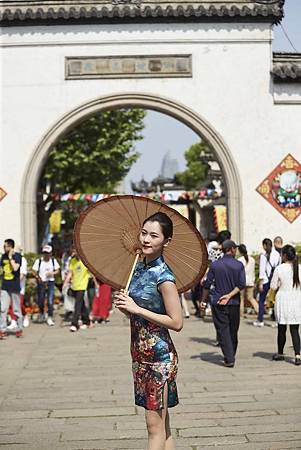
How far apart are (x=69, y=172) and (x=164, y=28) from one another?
11.9m

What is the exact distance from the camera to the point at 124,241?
4555 millimetres

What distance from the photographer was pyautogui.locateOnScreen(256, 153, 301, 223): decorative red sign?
15.3m

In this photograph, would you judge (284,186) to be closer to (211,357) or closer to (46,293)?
(46,293)

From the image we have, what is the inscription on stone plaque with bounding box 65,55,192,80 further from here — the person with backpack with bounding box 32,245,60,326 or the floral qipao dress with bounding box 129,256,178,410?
the floral qipao dress with bounding box 129,256,178,410

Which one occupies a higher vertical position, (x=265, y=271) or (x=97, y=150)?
(x=97, y=150)

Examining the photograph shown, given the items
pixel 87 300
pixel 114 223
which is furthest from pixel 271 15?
pixel 114 223

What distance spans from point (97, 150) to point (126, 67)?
10685 mm

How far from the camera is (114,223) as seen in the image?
14.9ft

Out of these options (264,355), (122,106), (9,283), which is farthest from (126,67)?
(264,355)

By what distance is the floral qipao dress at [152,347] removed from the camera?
13.9 ft

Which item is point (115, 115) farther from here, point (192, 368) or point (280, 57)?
point (192, 368)

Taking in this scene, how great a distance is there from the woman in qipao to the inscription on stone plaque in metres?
11.2

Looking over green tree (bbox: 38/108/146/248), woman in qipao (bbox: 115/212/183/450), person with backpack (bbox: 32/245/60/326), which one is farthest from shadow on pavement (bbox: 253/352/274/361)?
green tree (bbox: 38/108/146/248)

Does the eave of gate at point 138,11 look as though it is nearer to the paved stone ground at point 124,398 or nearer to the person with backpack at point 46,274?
the person with backpack at point 46,274
